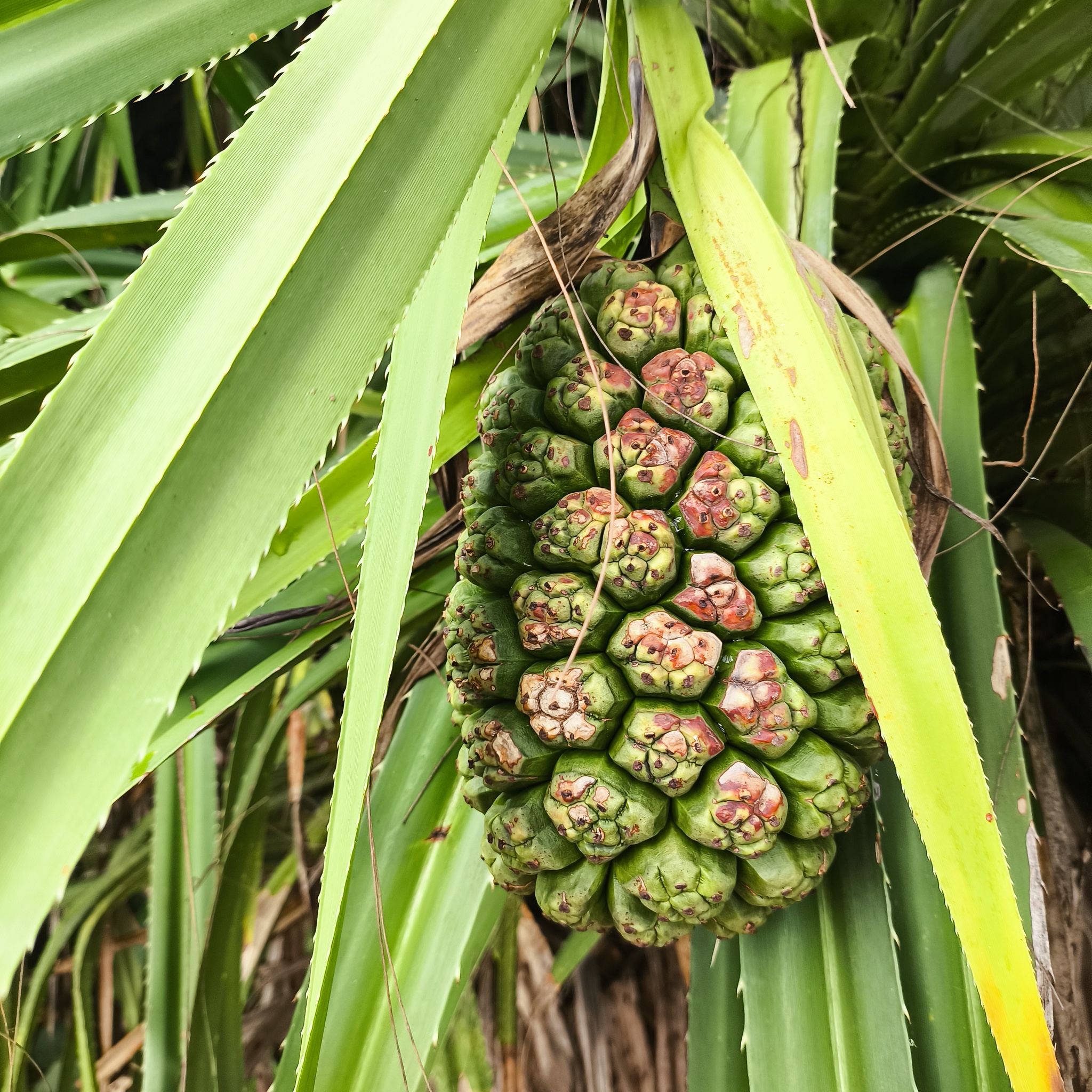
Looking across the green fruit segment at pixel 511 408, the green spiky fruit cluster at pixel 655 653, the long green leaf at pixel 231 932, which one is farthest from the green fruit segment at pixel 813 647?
the long green leaf at pixel 231 932

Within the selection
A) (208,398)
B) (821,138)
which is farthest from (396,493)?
(821,138)

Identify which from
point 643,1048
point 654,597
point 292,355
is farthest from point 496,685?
point 643,1048

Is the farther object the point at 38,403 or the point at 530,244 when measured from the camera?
the point at 38,403

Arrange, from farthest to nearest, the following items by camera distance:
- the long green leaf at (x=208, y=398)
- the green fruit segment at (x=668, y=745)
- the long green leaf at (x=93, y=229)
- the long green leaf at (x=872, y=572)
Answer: the long green leaf at (x=93, y=229), the green fruit segment at (x=668, y=745), the long green leaf at (x=872, y=572), the long green leaf at (x=208, y=398)

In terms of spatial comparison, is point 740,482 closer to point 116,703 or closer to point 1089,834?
point 116,703

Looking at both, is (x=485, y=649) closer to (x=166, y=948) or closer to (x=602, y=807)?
(x=602, y=807)

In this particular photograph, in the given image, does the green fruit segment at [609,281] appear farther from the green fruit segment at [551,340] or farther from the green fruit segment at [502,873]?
the green fruit segment at [502,873]

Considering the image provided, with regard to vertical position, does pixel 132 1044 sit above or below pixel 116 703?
below

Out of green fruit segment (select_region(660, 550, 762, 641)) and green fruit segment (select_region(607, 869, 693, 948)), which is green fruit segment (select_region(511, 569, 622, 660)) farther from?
green fruit segment (select_region(607, 869, 693, 948))
